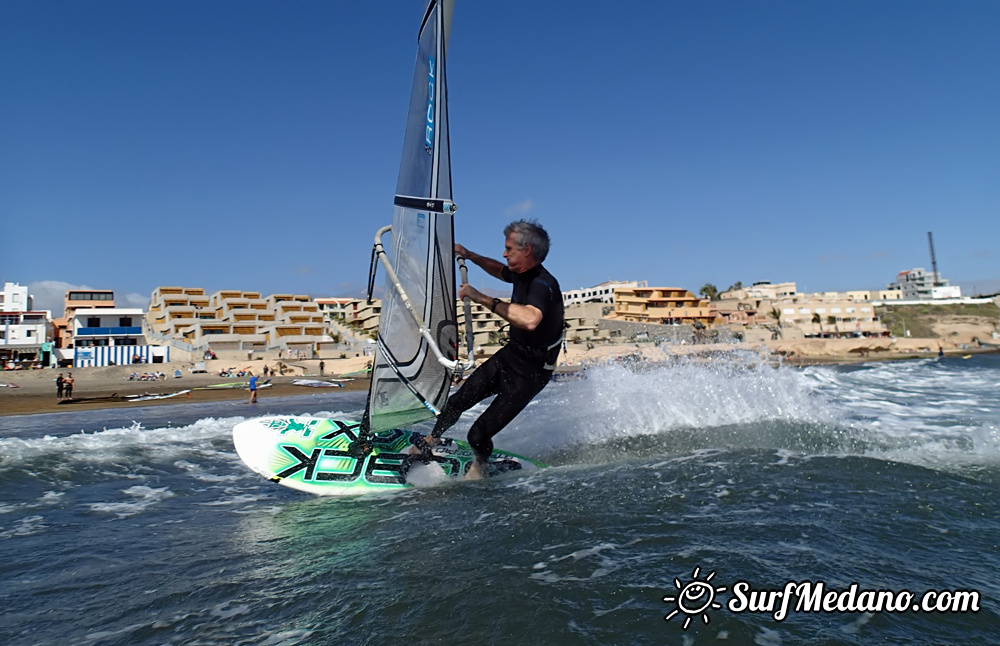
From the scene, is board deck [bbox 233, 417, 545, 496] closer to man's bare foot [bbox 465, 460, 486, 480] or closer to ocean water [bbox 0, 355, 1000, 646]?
man's bare foot [bbox 465, 460, 486, 480]

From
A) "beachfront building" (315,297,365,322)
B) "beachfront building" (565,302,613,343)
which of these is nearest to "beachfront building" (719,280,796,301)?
"beachfront building" (565,302,613,343)

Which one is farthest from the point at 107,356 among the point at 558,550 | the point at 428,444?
the point at 558,550

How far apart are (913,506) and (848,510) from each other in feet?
1.39

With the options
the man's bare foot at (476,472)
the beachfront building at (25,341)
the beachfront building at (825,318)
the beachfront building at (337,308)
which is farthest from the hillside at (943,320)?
the beachfront building at (25,341)

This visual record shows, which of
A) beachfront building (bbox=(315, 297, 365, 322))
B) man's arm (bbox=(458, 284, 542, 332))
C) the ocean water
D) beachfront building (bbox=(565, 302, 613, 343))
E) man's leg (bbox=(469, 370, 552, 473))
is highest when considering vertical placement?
beachfront building (bbox=(315, 297, 365, 322))

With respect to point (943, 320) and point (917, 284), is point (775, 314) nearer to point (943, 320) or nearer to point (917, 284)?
point (943, 320)

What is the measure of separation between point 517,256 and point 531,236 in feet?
0.62

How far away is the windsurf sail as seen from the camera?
173 inches

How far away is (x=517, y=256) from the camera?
176 inches

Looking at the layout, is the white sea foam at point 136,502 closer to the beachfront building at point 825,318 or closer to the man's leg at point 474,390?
the man's leg at point 474,390

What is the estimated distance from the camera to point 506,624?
94.0 inches

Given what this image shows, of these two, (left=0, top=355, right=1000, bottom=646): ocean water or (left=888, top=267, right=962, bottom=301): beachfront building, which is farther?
(left=888, top=267, right=962, bottom=301): beachfront building

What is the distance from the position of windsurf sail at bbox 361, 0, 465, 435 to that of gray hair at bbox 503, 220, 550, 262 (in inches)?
19.6

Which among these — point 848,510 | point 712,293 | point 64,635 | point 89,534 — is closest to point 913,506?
point 848,510
